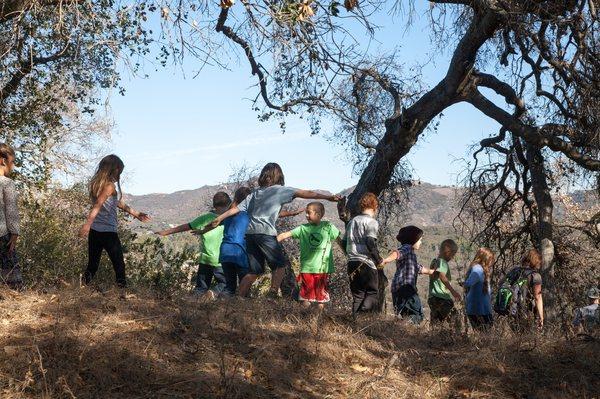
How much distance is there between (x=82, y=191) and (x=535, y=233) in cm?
1358

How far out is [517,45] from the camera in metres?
12.3

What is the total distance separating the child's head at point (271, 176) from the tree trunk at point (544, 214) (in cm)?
623

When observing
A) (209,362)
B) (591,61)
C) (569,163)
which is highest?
(591,61)

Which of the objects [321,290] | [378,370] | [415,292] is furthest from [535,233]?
[378,370]

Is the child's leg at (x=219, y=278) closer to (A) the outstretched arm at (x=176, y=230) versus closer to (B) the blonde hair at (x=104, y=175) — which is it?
(A) the outstretched arm at (x=176, y=230)

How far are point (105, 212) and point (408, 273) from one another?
365 centimetres

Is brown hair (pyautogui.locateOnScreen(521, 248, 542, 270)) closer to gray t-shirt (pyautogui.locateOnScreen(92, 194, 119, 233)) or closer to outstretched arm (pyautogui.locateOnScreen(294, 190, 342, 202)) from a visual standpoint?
outstretched arm (pyautogui.locateOnScreen(294, 190, 342, 202))

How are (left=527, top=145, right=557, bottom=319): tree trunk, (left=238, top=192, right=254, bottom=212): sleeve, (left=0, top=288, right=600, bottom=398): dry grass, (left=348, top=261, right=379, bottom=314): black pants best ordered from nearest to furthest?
(left=0, top=288, right=600, bottom=398): dry grass < (left=348, top=261, right=379, bottom=314): black pants < (left=238, top=192, right=254, bottom=212): sleeve < (left=527, top=145, right=557, bottom=319): tree trunk

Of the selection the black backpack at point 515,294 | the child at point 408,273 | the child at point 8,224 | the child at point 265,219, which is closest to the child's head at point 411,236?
the child at point 408,273

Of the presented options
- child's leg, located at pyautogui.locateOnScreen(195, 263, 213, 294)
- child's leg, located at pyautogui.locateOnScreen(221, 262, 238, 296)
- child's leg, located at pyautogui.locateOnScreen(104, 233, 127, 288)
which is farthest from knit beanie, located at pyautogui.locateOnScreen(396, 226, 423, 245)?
child's leg, located at pyautogui.locateOnScreen(104, 233, 127, 288)

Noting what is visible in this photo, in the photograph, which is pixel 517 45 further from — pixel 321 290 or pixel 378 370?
pixel 378 370

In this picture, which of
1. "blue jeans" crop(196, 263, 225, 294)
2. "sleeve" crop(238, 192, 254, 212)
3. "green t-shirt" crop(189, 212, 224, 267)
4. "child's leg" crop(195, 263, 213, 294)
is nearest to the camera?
"sleeve" crop(238, 192, 254, 212)

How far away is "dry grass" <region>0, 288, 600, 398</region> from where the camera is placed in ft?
16.5

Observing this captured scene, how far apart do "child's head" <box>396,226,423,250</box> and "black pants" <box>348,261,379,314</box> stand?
77 centimetres
